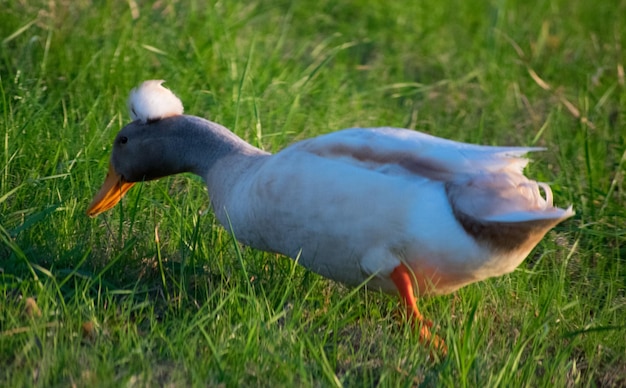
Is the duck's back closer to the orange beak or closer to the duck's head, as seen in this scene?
the duck's head

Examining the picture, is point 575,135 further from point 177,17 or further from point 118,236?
point 118,236

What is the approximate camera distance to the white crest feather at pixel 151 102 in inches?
170

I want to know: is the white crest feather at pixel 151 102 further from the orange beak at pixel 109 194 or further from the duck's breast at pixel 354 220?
the duck's breast at pixel 354 220

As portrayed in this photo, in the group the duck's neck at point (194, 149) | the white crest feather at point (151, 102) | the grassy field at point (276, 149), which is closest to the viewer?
the grassy field at point (276, 149)

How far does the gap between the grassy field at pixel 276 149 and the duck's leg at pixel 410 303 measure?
0.08 m

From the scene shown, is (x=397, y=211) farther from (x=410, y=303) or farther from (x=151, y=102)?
(x=151, y=102)

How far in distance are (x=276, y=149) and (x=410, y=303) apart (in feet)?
5.60

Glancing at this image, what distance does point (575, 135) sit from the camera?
239 inches

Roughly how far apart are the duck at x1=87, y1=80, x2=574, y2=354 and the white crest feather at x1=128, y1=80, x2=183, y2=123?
1.74 feet

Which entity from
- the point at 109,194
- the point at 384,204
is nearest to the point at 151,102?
the point at 109,194

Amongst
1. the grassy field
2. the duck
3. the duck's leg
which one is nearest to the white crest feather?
the grassy field

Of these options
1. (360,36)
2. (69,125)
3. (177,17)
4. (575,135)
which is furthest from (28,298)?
(360,36)

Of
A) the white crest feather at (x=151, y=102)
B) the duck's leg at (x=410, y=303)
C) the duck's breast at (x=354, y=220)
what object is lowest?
the duck's leg at (x=410, y=303)

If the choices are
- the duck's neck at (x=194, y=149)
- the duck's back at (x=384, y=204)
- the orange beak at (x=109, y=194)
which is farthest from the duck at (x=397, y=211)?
the orange beak at (x=109, y=194)
